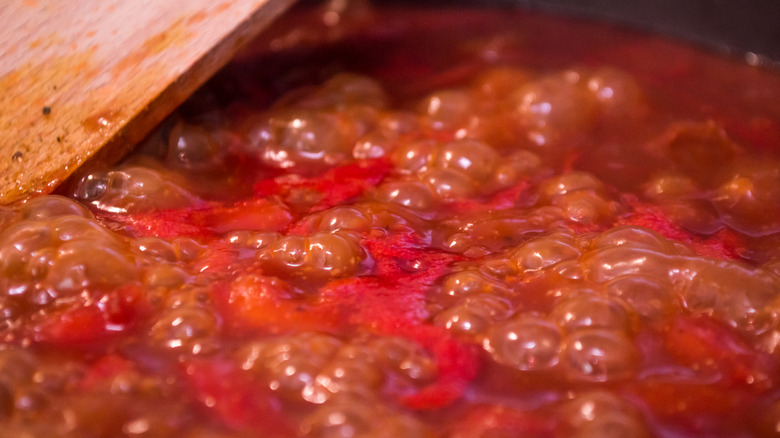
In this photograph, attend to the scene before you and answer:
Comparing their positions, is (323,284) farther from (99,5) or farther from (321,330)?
(99,5)

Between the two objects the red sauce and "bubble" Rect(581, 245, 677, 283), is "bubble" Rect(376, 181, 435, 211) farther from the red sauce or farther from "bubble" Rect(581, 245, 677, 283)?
"bubble" Rect(581, 245, 677, 283)

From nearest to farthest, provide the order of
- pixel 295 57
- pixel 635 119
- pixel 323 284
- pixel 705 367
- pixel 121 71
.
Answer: pixel 705 367
pixel 323 284
pixel 121 71
pixel 635 119
pixel 295 57

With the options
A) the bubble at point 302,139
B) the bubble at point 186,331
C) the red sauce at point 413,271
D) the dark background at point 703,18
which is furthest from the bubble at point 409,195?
the dark background at point 703,18

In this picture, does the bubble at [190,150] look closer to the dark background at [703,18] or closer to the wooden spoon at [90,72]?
the wooden spoon at [90,72]

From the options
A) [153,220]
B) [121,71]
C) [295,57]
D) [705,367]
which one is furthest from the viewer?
[295,57]

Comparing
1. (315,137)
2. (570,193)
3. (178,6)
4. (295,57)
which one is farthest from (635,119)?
(178,6)

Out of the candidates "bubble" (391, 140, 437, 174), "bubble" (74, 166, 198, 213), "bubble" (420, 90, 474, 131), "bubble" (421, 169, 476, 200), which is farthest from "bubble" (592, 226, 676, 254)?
"bubble" (74, 166, 198, 213)
